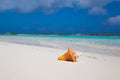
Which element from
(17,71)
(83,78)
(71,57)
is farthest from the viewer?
(71,57)

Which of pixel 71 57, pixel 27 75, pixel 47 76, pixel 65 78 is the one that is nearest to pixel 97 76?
pixel 65 78

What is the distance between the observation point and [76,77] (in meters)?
2.47

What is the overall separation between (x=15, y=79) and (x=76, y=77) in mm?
724

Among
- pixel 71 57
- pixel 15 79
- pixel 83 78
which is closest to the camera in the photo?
pixel 15 79

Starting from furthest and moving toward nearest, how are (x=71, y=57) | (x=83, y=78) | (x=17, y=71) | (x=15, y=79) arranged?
1. (x=71, y=57)
2. (x=17, y=71)
3. (x=83, y=78)
4. (x=15, y=79)

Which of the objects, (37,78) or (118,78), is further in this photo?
(118,78)

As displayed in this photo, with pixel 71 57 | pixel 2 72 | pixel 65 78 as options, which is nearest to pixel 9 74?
pixel 2 72

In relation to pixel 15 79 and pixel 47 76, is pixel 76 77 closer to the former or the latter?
pixel 47 76

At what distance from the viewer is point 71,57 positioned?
4090 mm

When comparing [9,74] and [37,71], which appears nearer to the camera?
[9,74]

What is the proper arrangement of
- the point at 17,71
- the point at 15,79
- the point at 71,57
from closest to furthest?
the point at 15,79 < the point at 17,71 < the point at 71,57

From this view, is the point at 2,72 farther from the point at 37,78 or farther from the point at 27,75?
the point at 37,78

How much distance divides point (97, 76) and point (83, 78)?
0.78 feet

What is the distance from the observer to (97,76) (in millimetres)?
2574
